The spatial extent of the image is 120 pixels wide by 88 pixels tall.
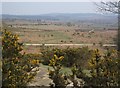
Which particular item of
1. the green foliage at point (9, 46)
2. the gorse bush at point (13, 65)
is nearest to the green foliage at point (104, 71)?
the gorse bush at point (13, 65)

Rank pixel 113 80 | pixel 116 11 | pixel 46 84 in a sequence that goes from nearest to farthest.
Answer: pixel 116 11
pixel 113 80
pixel 46 84

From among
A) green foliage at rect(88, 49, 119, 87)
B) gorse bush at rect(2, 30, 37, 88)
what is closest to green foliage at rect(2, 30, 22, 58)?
gorse bush at rect(2, 30, 37, 88)

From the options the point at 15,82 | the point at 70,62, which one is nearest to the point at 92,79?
the point at 15,82

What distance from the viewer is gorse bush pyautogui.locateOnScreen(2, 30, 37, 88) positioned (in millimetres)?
5645

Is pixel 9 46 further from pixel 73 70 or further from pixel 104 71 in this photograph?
pixel 104 71

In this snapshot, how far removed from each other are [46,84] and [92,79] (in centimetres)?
119

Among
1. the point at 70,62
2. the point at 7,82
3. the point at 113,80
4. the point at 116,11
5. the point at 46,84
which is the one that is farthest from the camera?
the point at 70,62

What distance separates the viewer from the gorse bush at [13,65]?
5.64m

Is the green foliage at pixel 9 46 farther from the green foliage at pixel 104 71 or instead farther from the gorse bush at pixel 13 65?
the green foliage at pixel 104 71

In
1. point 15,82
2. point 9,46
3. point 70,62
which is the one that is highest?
point 9,46

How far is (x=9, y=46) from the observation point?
6723 mm

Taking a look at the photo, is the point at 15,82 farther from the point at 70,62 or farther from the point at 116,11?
the point at 70,62

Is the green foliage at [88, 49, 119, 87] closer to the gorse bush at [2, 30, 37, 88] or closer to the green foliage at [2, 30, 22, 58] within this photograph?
the gorse bush at [2, 30, 37, 88]

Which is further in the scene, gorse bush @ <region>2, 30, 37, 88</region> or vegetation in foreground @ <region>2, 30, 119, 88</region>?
vegetation in foreground @ <region>2, 30, 119, 88</region>
